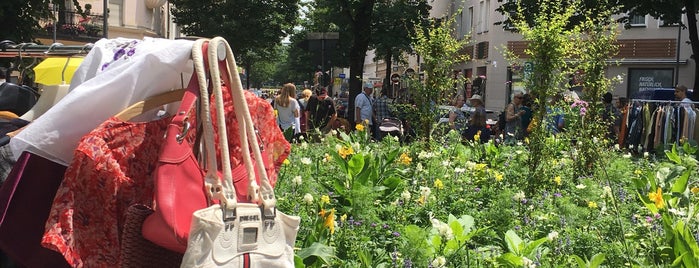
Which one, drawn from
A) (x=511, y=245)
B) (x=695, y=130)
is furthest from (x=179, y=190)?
(x=695, y=130)

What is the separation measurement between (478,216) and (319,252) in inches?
67.3

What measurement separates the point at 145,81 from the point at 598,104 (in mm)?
6585

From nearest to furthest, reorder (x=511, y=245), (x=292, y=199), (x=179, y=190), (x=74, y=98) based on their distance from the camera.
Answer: (x=179, y=190)
(x=74, y=98)
(x=511, y=245)
(x=292, y=199)

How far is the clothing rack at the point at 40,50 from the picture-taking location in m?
3.31

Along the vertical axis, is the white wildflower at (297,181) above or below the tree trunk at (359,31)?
below

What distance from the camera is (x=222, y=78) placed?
1.83m

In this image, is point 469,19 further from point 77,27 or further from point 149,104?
point 149,104

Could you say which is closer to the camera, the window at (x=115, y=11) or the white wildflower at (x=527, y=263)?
the white wildflower at (x=527, y=263)

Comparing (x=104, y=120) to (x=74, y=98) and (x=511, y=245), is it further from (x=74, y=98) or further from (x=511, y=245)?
(x=511, y=245)

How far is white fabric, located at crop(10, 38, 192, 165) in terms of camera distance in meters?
1.82

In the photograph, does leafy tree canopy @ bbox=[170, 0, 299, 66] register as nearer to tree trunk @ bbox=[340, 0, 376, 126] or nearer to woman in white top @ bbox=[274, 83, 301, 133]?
tree trunk @ bbox=[340, 0, 376, 126]

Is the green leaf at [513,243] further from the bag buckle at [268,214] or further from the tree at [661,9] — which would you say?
the tree at [661,9]

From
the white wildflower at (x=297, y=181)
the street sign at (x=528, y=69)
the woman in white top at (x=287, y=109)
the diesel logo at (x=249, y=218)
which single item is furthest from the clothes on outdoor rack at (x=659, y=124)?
the diesel logo at (x=249, y=218)

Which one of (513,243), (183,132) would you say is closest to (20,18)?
(513,243)
